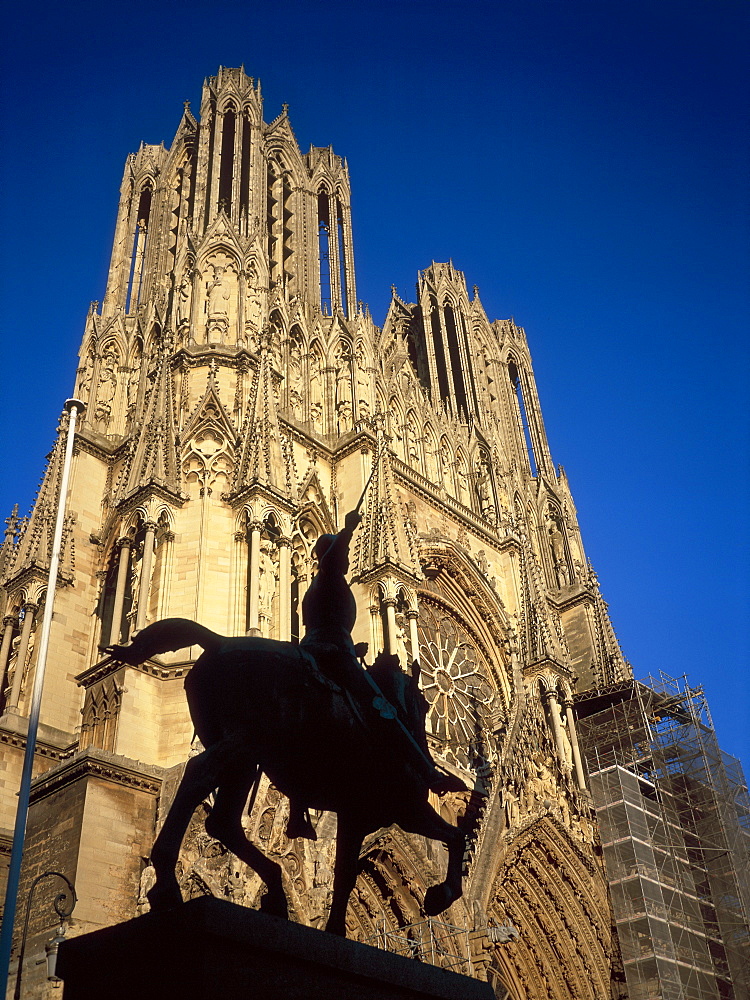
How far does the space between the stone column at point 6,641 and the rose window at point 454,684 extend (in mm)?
9668

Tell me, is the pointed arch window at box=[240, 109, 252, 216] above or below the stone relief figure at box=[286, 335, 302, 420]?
above

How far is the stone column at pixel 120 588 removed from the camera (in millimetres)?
18094

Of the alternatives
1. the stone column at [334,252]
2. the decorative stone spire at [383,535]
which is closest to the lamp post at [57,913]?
the decorative stone spire at [383,535]

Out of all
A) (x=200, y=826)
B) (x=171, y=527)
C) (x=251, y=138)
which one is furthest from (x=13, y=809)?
(x=251, y=138)

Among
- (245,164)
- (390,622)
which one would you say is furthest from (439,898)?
(245,164)

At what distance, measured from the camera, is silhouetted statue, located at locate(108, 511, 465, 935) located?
5812 millimetres

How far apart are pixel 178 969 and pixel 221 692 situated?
5.59 feet

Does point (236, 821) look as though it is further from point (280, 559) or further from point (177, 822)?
point (280, 559)

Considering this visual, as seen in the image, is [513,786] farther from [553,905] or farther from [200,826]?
[200,826]

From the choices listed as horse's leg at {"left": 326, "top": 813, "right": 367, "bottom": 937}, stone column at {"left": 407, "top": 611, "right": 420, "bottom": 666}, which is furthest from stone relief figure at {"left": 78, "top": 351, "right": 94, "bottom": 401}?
horse's leg at {"left": 326, "top": 813, "right": 367, "bottom": 937}

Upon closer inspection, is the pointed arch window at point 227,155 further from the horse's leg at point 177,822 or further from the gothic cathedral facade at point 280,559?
the horse's leg at point 177,822

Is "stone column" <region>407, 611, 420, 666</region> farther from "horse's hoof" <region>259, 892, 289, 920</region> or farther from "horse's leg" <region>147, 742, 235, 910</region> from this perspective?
"horse's leg" <region>147, 742, 235, 910</region>

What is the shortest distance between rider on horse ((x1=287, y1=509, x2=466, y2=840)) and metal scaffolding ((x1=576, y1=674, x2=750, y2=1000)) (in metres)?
17.2

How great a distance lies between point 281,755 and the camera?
Result: 615 centimetres
